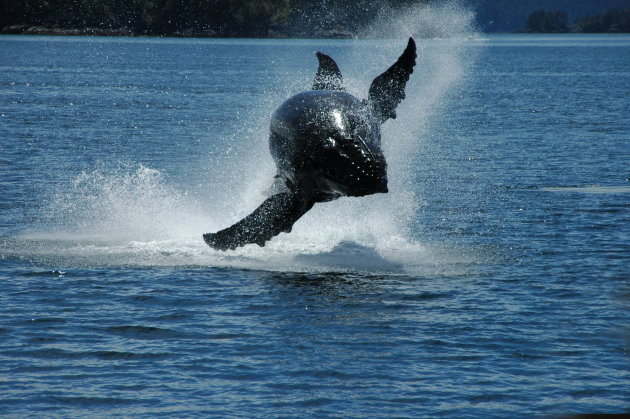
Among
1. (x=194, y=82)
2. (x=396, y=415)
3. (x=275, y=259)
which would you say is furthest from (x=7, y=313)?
(x=194, y=82)

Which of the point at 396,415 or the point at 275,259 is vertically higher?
the point at 275,259

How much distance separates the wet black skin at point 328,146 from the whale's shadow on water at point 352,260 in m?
3.44

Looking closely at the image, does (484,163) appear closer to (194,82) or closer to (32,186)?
(32,186)

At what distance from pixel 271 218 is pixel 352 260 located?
4.21 meters

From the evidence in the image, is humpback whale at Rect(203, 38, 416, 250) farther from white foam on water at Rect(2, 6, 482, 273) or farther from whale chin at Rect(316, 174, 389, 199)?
white foam on water at Rect(2, 6, 482, 273)

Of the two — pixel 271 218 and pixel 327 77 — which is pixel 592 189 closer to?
pixel 327 77

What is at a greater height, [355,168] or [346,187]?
[355,168]

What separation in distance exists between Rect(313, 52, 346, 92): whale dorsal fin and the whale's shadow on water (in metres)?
5.12

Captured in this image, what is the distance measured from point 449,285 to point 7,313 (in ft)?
38.3

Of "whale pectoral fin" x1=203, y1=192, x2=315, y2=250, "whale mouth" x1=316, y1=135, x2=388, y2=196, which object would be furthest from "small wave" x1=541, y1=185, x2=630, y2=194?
"whale mouth" x1=316, y1=135, x2=388, y2=196

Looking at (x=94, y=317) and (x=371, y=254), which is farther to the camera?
(x=371, y=254)

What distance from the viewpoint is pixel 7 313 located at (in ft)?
72.9

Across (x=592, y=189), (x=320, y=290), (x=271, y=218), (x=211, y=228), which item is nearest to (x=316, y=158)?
(x=271, y=218)

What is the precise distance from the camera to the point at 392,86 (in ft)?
85.9
